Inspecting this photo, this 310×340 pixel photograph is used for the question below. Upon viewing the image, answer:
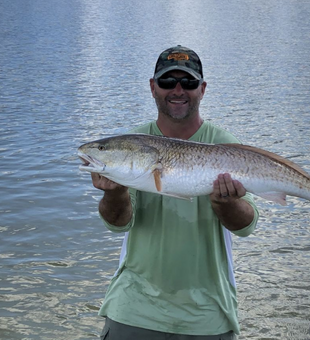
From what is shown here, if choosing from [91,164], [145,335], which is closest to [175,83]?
[91,164]

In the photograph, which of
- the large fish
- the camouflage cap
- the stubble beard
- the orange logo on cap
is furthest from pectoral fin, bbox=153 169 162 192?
the orange logo on cap

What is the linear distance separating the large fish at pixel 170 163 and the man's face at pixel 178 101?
0.92 ft

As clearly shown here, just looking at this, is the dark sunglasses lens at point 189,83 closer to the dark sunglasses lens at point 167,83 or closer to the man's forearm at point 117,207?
the dark sunglasses lens at point 167,83

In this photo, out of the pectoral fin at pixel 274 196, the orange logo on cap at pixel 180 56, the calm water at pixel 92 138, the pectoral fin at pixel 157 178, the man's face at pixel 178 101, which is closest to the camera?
the pectoral fin at pixel 157 178

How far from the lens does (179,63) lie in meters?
4.02

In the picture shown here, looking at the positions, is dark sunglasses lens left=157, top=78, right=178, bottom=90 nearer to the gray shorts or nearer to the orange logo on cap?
the orange logo on cap

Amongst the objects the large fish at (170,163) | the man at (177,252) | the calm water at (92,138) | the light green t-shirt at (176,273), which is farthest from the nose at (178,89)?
the calm water at (92,138)

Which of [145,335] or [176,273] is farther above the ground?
[176,273]

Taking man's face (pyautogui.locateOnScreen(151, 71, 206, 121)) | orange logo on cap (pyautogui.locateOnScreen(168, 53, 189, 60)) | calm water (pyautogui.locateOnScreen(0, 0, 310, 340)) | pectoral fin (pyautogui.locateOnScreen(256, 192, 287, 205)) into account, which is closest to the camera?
pectoral fin (pyautogui.locateOnScreen(256, 192, 287, 205))

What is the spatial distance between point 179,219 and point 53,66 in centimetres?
2387

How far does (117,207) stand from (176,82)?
861 mm

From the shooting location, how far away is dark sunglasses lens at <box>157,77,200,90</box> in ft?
13.1

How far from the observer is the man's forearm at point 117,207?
12.1 ft

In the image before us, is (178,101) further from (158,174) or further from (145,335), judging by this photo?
(145,335)
